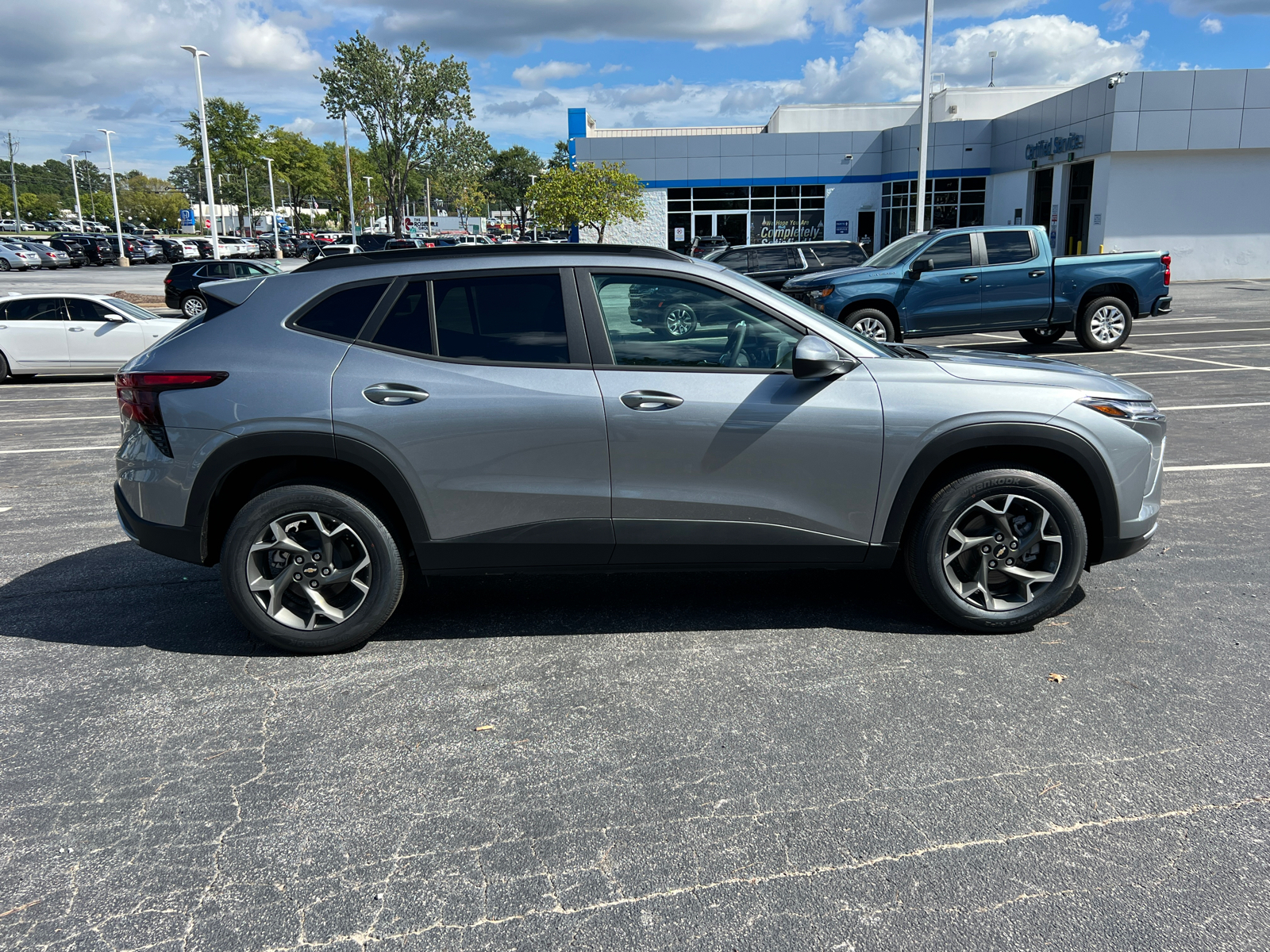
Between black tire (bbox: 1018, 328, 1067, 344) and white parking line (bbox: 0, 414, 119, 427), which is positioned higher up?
black tire (bbox: 1018, 328, 1067, 344)

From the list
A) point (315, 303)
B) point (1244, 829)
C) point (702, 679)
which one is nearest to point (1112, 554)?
point (1244, 829)

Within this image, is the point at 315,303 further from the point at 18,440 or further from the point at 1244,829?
the point at 18,440

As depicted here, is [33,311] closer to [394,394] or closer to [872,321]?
[872,321]

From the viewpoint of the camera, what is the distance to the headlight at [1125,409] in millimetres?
4309

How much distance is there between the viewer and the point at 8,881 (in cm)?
279

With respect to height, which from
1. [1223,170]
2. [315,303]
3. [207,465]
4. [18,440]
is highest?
[1223,170]

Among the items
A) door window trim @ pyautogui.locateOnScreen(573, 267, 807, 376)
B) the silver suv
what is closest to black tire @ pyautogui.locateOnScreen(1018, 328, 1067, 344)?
the silver suv

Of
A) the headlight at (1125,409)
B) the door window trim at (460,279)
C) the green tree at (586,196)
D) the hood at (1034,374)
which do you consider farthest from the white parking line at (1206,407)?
the green tree at (586,196)

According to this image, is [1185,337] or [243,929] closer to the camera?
[243,929]

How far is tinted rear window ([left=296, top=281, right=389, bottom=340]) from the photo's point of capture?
4.24 metres

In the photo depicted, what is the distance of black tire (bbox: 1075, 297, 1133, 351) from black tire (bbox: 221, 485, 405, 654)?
13355mm

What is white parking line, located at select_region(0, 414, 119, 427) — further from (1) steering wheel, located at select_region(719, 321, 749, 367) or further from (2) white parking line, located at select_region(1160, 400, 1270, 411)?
(2) white parking line, located at select_region(1160, 400, 1270, 411)

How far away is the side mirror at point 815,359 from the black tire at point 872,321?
10.3 metres

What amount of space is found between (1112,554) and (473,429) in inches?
113
